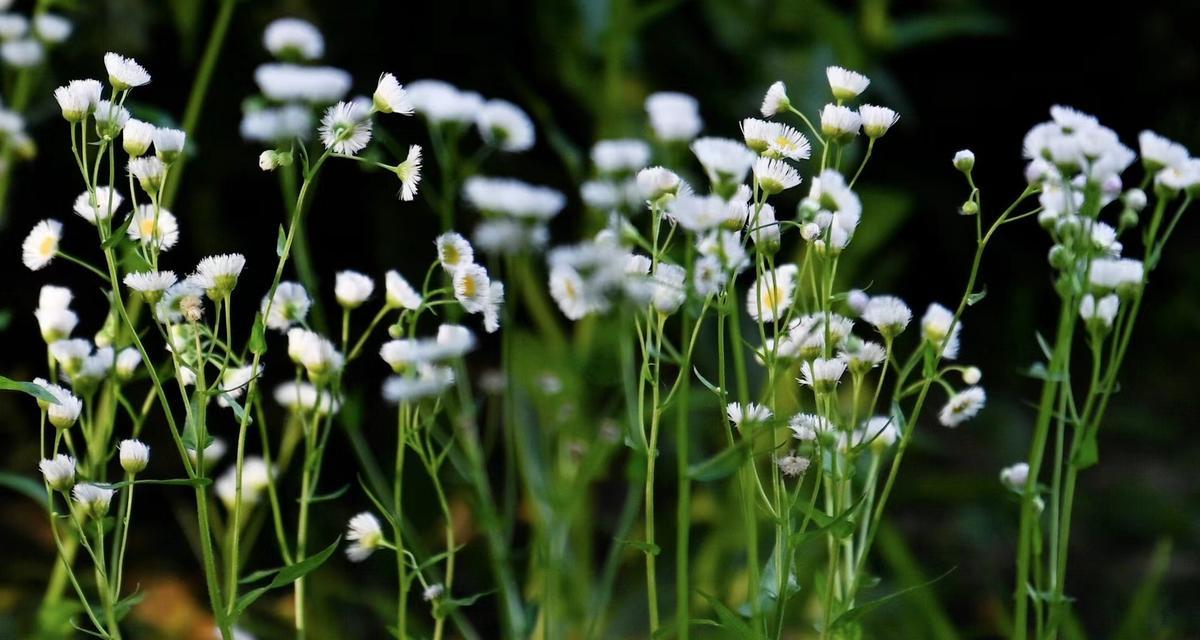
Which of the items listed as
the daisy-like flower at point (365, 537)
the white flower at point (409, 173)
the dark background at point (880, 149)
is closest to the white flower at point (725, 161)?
the white flower at point (409, 173)

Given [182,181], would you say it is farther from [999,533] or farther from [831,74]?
[999,533]

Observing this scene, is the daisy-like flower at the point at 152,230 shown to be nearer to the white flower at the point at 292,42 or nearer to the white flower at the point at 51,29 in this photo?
the white flower at the point at 292,42

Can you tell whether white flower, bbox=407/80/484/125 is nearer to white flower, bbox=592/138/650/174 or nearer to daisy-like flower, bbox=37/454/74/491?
white flower, bbox=592/138/650/174

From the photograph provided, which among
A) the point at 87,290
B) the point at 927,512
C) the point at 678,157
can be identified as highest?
the point at 678,157

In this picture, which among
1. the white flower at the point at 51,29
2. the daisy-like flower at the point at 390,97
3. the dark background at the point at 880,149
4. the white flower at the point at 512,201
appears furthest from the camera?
the dark background at the point at 880,149

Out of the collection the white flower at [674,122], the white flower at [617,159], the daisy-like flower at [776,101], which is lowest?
the white flower at [617,159]

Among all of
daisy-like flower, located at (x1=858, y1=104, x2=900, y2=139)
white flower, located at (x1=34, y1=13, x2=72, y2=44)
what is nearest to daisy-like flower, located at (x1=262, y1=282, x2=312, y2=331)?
daisy-like flower, located at (x1=858, y1=104, x2=900, y2=139)

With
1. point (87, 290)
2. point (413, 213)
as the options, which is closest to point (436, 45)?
point (413, 213)
